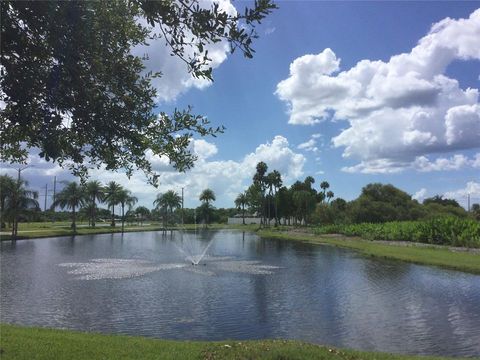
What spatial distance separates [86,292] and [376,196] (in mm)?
88622

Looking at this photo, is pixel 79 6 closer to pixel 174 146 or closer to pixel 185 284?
pixel 174 146

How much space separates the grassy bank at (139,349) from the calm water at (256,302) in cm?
410

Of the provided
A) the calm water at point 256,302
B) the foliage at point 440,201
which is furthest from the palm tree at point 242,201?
the calm water at point 256,302

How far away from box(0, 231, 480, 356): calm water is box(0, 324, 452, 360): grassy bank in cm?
410

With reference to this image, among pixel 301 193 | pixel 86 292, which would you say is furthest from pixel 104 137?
pixel 301 193

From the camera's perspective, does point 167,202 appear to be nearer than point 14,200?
No

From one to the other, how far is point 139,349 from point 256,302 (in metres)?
11.2

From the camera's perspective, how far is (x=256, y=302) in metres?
21.6

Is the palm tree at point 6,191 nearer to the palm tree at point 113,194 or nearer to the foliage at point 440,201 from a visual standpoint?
the palm tree at point 113,194

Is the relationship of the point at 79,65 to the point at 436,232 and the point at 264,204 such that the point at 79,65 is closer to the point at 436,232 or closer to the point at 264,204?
the point at 436,232

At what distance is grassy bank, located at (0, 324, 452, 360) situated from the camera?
9836 millimetres

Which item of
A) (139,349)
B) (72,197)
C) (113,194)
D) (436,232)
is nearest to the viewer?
(139,349)

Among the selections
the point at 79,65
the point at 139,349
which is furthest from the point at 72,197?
the point at 79,65

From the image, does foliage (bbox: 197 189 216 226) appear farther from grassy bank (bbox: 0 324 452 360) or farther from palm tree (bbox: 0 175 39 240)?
grassy bank (bbox: 0 324 452 360)
